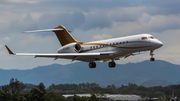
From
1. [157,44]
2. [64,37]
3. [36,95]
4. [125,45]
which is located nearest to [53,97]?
[36,95]

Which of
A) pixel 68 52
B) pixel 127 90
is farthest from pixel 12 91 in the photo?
pixel 68 52

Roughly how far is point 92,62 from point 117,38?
6469 millimetres

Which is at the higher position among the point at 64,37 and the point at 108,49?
the point at 64,37

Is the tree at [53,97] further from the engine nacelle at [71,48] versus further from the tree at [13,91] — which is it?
the engine nacelle at [71,48]

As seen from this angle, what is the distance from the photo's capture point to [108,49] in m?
→ 48.1

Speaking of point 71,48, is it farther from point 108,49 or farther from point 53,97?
point 53,97

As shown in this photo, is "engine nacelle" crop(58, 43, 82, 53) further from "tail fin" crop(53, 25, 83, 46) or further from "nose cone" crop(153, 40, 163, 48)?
"nose cone" crop(153, 40, 163, 48)

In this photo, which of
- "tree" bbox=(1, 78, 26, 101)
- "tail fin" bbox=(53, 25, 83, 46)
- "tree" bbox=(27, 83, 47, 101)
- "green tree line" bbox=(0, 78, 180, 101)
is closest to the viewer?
"tail fin" bbox=(53, 25, 83, 46)

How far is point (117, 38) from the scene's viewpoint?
157ft

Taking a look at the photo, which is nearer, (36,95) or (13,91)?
(36,95)

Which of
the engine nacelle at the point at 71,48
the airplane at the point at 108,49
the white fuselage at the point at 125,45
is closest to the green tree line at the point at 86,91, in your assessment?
the engine nacelle at the point at 71,48

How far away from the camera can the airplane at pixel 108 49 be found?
45125 mm

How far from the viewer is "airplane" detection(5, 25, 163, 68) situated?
4512cm

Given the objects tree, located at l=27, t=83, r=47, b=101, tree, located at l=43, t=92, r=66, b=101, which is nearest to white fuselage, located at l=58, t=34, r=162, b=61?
tree, located at l=43, t=92, r=66, b=101
